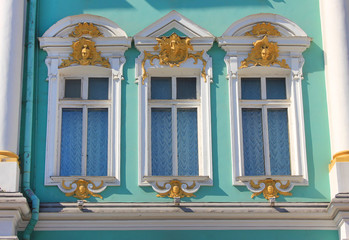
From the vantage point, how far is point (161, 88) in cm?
1653

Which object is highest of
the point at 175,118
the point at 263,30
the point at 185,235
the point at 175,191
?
the point at 263,30

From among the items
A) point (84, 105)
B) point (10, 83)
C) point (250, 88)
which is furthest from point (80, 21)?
point (250, 88)

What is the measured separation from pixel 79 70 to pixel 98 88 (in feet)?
1.50

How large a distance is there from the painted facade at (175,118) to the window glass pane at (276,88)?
18mm

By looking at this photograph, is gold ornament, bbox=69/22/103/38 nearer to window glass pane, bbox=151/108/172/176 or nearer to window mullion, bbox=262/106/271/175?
window glass pane, bbox=151/108/172/176

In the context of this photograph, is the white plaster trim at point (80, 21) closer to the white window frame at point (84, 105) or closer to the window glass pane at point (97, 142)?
the white window frame at point (84, 105)

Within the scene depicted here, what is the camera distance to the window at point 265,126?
15969 mm

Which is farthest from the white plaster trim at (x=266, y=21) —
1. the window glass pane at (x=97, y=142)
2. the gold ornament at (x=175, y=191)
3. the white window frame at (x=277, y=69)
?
the gold ornament at (x=175, y=191)

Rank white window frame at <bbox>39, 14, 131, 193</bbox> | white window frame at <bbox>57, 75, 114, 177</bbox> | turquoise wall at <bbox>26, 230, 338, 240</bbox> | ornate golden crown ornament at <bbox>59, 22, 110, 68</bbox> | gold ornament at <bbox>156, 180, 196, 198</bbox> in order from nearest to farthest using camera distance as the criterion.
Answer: turquoise wall at <bbox>26, 230, 338, 240</bbox> < gold ornament at <bbox>156, 180, 196, 198</bbox> < white window frame at <bbox>39, 14, 131, 193</bbox> < white window frame at <bbox>57, 75, 114, 177</bbox> < ornate golden crown ornament at <bbox>59, 22, 110, 68</bbox>

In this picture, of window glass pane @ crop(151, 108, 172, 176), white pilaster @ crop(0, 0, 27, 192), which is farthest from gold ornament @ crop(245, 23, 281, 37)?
white pilaster @ crop(0, 0, 27, 192)

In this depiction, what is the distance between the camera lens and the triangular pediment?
16484mm

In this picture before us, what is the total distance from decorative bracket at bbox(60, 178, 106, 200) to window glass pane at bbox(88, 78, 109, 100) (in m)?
1.70

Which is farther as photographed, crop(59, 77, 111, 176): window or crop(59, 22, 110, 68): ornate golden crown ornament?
crop(59, 22, 110, 68): ornate golden crown ornament

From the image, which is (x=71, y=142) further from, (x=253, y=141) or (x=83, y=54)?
(x=253, y=141)
